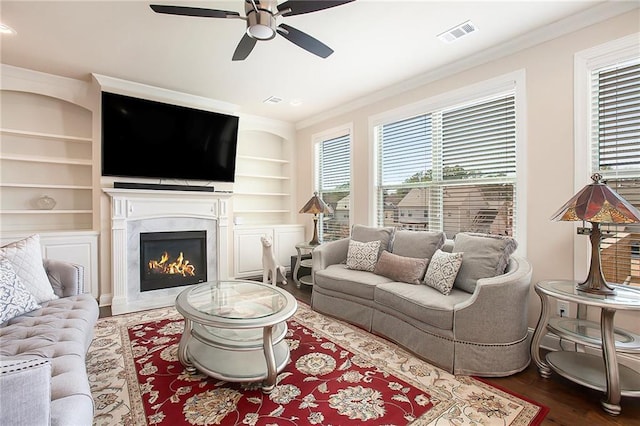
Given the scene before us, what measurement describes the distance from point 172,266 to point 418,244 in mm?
3284

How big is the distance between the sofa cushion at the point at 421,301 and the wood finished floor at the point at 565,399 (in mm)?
506

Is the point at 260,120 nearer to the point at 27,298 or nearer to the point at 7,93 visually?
the point at 7,93

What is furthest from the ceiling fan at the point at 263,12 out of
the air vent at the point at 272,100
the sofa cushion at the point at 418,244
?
the air vent at the point at 272,100

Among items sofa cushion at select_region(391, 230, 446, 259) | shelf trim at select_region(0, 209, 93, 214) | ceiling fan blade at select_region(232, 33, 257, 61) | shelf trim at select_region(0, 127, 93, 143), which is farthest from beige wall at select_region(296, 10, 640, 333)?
shelf trim at select_region(0, 209, 93, 214)

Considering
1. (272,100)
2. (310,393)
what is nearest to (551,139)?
(310,393)

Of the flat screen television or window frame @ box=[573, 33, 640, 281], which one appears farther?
the flat screen television

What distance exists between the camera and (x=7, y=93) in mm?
3758

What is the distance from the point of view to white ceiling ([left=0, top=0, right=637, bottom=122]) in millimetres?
2508

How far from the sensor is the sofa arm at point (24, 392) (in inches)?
34.6

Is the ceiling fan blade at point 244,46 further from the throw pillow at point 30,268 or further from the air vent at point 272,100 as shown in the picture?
the throw pillow at point 30,268

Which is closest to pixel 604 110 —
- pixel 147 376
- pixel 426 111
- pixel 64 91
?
pixel 426 111

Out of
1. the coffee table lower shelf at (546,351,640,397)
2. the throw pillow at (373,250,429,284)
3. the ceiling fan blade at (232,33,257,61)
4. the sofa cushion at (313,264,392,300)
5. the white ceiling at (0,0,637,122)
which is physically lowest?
the coffee table lower shelf at (546,351,640,397)

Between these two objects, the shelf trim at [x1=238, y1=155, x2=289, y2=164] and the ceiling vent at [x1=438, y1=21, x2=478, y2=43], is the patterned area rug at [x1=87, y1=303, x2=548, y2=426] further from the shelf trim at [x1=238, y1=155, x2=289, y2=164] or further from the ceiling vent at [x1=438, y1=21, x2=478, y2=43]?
the shelf trim at [x1=238, y1=155, x2=289, y2=164]

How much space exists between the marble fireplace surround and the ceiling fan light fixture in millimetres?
2741
